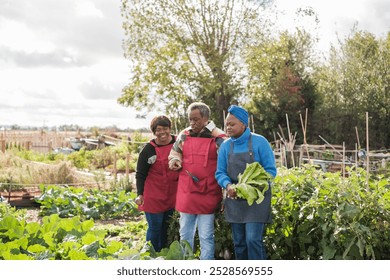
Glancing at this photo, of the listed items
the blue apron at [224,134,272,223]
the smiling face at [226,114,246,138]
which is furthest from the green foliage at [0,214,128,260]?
the smiling face at [226,114,246,138]

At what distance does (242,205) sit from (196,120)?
2.19 feet

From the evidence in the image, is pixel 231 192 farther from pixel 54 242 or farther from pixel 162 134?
pixel 54 242

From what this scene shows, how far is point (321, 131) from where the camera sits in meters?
19.7

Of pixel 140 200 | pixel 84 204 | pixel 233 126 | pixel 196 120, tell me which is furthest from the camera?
pixel 84 204

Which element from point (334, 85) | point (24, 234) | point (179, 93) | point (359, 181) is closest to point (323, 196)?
point (359, 181)

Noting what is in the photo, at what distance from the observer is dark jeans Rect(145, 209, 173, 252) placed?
416 centimetres

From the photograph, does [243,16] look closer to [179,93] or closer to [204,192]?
[179,93]

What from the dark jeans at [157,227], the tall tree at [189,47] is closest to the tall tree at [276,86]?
the tall tree at [189,47]

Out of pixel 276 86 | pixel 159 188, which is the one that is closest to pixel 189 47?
pixel 276 86

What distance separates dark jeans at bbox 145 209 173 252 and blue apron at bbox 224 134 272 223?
0.80m

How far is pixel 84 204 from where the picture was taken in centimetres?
753

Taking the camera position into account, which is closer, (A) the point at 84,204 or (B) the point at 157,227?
(B) the point at 157,227

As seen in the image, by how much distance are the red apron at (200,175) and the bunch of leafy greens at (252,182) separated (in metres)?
0.32

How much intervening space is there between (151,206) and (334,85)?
59.4 feet
